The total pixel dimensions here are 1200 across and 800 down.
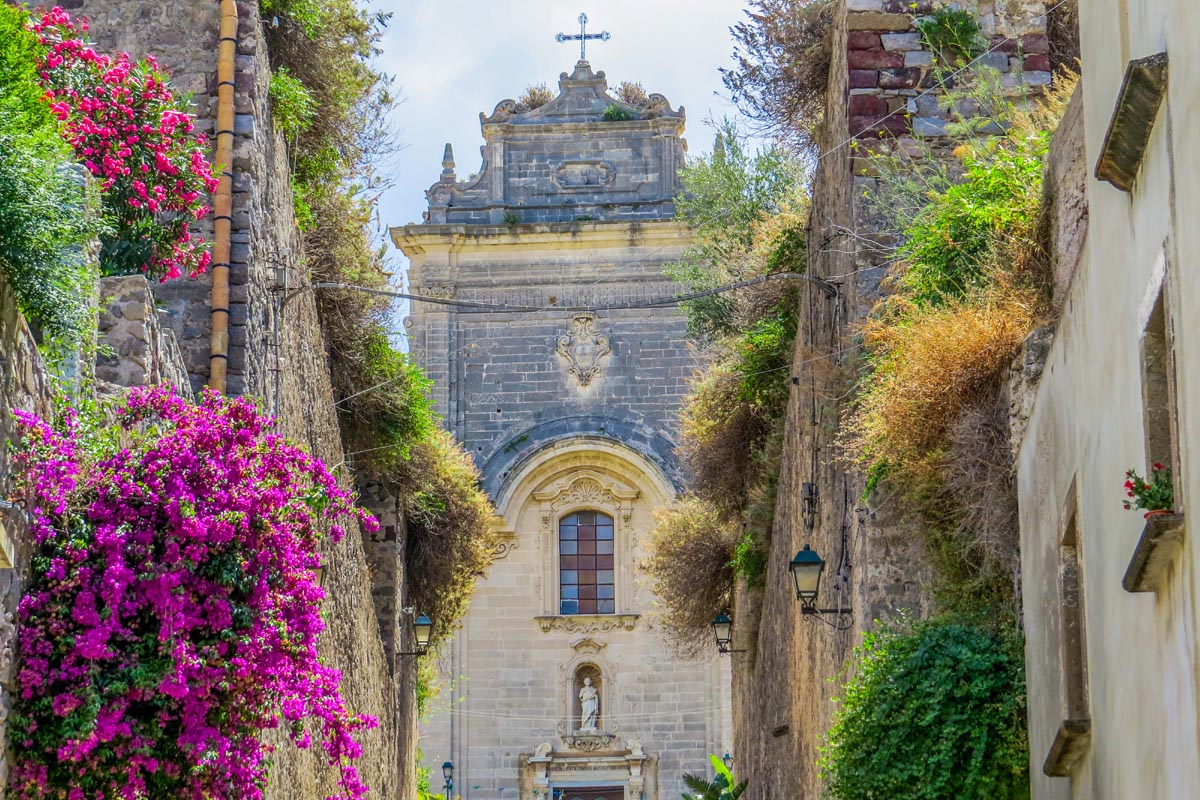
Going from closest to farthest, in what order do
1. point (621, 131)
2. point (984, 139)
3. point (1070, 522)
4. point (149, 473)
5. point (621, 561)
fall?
point (1070, 522)
point (149, 473)
point (984, 139)
point (621, 561)
point (621, 131)

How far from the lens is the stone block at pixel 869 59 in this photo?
1316 cm

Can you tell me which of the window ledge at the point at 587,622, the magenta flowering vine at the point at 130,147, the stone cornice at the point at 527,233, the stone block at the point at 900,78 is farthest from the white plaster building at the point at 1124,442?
the stone cornice at the point at 527,233

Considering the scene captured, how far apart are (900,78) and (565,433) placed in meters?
19.3

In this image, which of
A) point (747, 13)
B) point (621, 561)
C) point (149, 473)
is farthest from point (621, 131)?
point (149, 473)

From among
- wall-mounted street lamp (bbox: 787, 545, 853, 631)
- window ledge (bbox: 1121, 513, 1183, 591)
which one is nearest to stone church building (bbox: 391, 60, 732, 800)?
wall-mounted street lamp (bbox: 787, 545, 853, 631)

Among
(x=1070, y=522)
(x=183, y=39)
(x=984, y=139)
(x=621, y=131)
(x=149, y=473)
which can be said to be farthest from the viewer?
(x=621, y=131)

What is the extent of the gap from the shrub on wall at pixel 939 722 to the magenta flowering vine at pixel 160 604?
2939 mm

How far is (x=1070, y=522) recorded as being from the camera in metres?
8.36

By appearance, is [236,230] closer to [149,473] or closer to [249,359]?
[249,359]

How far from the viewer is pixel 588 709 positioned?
102ft

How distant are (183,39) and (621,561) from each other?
18939 mm

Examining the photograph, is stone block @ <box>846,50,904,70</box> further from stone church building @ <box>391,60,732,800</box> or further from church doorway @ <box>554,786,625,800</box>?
church doorway @ <box>554,786,625,800</box>

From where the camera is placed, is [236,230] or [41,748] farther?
[236,230]

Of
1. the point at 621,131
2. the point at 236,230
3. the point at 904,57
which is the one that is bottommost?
the point at 236,230
